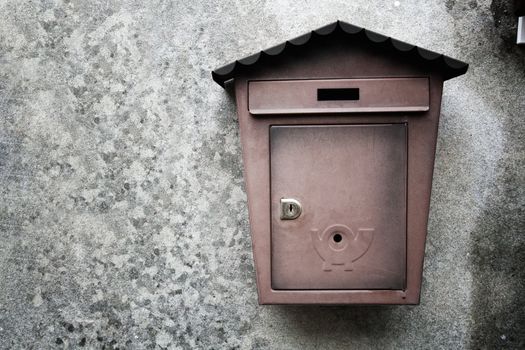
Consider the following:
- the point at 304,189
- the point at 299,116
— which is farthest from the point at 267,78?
the point at 304,189

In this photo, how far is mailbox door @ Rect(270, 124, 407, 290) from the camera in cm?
192

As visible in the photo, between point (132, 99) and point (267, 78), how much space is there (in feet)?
2.74

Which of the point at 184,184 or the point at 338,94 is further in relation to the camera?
the point at 184,184

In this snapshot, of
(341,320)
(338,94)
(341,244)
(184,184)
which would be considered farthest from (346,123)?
(341,320)

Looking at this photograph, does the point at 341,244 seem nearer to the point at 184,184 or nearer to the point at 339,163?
the point at 339,163

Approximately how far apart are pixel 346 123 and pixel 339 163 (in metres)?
0.16

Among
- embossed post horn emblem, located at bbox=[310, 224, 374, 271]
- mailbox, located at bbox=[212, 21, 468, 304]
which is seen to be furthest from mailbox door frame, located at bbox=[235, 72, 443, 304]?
embossed post horn emblem, located at bbox=[310, 224, 374, 271]

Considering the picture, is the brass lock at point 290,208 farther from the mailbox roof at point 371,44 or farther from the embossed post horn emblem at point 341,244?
the mailbox roof at point 371,44

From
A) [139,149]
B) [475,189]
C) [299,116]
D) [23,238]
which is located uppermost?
[299,116]

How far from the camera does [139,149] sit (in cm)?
242

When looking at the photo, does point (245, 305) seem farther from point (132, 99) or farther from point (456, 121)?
point (456, 121)

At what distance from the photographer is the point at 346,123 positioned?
6.30 feet

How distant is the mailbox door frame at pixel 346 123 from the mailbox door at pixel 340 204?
0.08 feet

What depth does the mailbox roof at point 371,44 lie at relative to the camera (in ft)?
6.02
